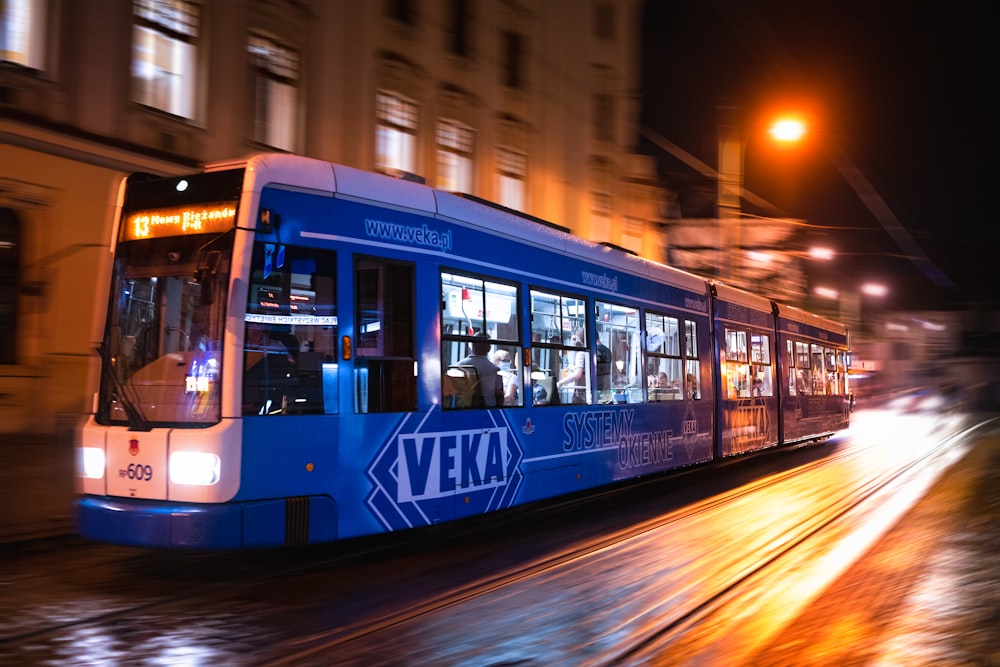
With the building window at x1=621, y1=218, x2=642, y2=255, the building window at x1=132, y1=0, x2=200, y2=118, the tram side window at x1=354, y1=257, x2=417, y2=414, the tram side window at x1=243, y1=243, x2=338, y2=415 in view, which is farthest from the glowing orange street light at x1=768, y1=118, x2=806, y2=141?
the tram side window at x1=243, y1=243, x2=338, y2=415

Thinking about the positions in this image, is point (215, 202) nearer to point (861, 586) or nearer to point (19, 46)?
point (861, 586)

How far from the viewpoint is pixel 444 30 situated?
21125 millimetres

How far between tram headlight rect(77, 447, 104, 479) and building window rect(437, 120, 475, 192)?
14.6m

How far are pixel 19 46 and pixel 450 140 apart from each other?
1074 centimetres

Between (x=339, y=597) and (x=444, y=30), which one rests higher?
(x=444, y=30)

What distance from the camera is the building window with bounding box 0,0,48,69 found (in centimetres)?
1193

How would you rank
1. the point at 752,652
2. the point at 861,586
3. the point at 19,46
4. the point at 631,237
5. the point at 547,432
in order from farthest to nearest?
the point at 631,237 < the point at 19,46 < the point at 547,432 < the point at 861,586 < the point at 752,652

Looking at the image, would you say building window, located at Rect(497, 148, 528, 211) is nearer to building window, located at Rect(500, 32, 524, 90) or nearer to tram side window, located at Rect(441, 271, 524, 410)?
building window, located at Rect(500, 32, 524, 90)

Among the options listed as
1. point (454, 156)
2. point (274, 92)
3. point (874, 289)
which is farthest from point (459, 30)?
point (874, 289)

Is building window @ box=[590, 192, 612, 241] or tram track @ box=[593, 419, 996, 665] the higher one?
building window @ box=[590, 192, 612, 241]

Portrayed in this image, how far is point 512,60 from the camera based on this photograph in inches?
947

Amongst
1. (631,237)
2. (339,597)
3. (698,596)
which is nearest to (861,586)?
(698,596)

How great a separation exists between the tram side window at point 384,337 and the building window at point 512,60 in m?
17.0

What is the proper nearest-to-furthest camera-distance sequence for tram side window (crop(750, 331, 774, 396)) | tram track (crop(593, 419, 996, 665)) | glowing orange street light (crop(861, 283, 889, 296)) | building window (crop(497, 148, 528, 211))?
tram track (crop(593, 419, 996, 665))
tram side window (crop(750, 331, 774, 396))
building window (crop(497, 148, 528, 211))
glowing orange street light (crop(861, 283, 889, 296))
